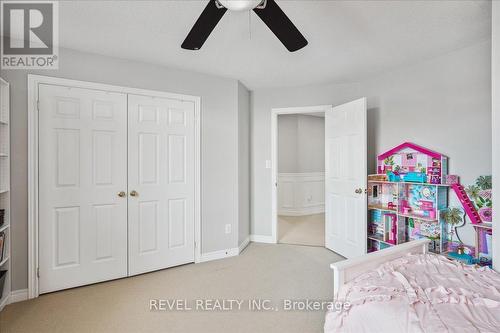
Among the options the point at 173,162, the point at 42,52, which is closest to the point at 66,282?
the point at 173,162

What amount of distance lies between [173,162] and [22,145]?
1.36 metres

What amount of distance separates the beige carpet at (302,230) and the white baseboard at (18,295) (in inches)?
117

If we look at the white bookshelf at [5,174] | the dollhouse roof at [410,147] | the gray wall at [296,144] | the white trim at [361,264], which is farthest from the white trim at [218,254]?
the gray wall at [296,144]

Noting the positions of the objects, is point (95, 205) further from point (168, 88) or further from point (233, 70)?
point (233, 70)

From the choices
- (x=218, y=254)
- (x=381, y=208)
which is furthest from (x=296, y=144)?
(x=218, y=254)

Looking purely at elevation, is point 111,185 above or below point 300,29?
below

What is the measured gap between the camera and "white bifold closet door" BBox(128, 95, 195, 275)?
2.80 meters

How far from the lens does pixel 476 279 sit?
1.37m

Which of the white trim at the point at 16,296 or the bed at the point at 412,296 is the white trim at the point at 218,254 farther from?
the bed at the point at 412,296

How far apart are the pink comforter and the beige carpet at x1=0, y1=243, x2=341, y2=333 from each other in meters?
0.76

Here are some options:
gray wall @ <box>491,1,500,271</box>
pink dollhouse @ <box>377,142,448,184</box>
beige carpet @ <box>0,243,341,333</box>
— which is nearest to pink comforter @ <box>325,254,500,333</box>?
gray wall @ <box>491,1,500,271</box>

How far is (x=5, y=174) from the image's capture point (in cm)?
220

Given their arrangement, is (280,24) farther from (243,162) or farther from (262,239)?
(262,239)

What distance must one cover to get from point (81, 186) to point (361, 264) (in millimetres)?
2592
